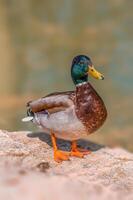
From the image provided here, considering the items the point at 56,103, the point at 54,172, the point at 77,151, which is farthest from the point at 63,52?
the point at 54,172

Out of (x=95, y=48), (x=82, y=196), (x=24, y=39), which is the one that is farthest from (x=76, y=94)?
(x=24, y=39)

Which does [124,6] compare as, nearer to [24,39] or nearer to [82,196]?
[24,39]

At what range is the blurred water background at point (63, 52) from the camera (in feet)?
41.2

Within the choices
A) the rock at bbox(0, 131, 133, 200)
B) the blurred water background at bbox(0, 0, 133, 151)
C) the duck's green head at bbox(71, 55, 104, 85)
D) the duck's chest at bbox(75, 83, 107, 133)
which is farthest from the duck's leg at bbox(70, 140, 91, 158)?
the blurred water background at bbox(0, 0, 133, 151)

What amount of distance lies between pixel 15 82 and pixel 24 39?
320 centimetres

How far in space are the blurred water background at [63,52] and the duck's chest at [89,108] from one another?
4.19m

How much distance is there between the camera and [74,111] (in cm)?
692

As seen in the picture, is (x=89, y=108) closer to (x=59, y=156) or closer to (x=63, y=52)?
(x=59, y=156)

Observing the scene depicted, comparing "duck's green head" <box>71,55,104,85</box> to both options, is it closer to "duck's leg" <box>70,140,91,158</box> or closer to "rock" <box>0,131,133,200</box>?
"duck's leg" <box>70,140,91,158</box>

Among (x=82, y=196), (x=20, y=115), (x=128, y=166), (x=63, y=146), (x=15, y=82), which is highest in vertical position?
(x=15, y=82)

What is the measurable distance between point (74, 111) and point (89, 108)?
0.15m

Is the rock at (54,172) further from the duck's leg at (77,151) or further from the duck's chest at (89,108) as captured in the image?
the duck's chest at (89,108)

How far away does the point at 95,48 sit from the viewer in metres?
16.7

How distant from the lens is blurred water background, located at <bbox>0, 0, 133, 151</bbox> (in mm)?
12547
